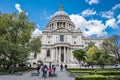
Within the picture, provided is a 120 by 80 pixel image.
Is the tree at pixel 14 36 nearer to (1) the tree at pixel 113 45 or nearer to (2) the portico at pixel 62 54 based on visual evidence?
(1) the tree at pixel 113 45

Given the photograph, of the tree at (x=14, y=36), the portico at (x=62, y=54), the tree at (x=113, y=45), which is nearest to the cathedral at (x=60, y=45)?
the portico at (x=62, y=54)

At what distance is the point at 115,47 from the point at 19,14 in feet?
99.2

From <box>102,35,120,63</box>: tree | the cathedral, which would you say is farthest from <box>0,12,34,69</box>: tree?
the cathedral

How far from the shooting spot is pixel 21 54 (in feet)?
112

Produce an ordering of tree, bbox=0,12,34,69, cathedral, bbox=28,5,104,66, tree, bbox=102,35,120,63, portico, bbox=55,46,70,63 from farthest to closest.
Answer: cathedral, bbox=28,5,104,66 → portico, bbox=55,46,70,63 → tree, bbox=102,35,120,63 → tree, bbox=0,12,34,69

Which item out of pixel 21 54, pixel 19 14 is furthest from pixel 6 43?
pixel 19 14

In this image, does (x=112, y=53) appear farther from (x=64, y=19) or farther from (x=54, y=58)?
(x=64, y=19)

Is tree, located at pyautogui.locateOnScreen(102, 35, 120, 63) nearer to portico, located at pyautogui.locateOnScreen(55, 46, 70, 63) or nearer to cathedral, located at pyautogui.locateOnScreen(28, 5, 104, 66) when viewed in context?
cathedral, located at pyautogui.locateOnScreen(28, 5, 104, 66)

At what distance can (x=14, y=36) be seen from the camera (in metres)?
38.8

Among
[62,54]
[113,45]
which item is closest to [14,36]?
[113,45]

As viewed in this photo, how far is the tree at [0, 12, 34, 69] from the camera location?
33719 millimetres

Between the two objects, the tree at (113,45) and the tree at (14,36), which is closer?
the tree at (14,36)

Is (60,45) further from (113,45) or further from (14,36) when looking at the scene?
(14,36)

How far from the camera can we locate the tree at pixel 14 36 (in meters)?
33.7
